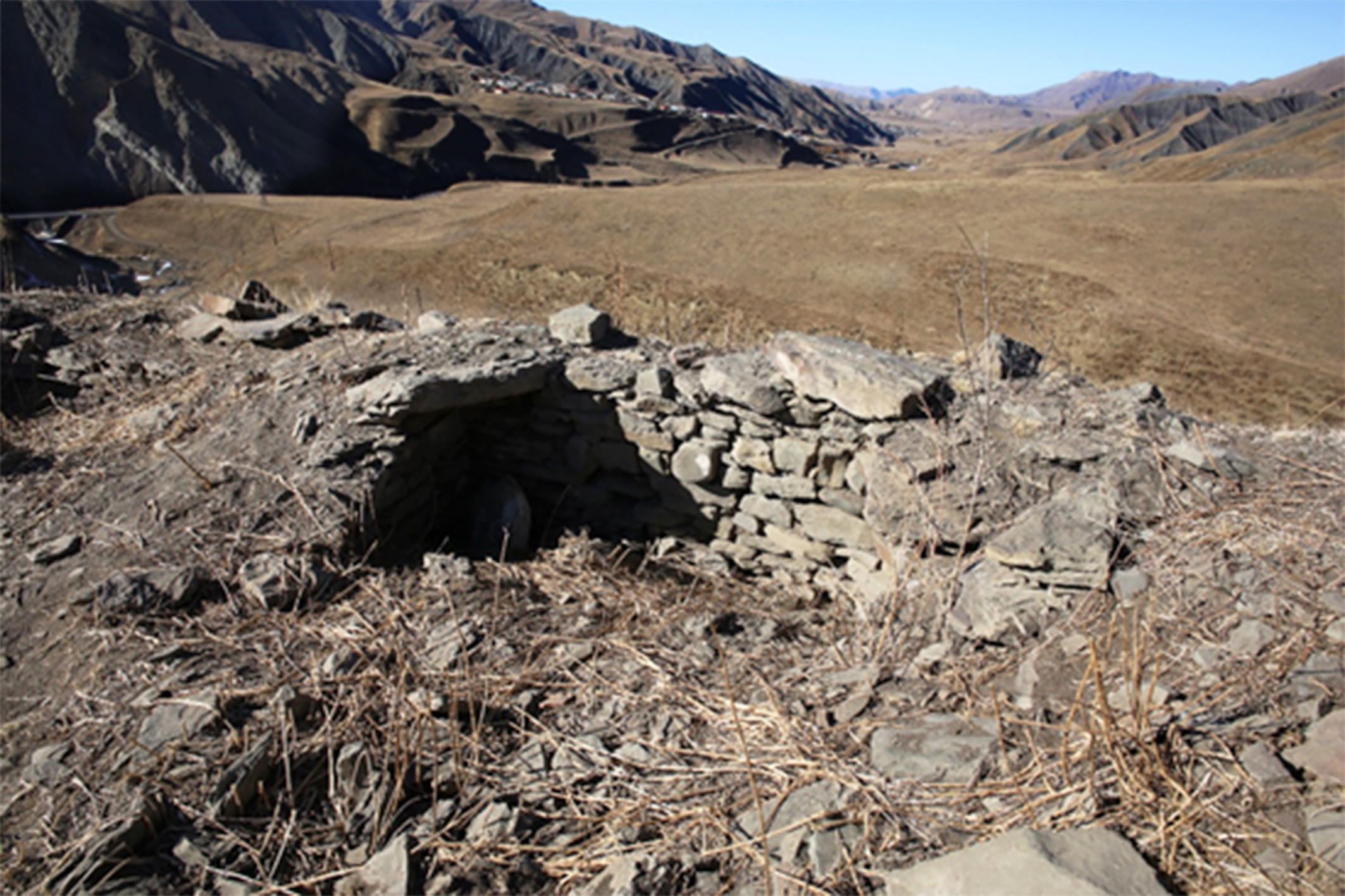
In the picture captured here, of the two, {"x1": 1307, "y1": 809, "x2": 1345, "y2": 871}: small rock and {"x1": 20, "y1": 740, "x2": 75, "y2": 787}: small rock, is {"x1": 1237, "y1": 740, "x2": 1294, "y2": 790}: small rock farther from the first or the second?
{"x1": 20, "y1": 740, "x2": 75, "y2": 787}: small rock

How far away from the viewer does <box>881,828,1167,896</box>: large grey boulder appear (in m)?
1.71

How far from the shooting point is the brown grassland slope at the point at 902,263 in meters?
11.2

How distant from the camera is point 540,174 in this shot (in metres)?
36.0

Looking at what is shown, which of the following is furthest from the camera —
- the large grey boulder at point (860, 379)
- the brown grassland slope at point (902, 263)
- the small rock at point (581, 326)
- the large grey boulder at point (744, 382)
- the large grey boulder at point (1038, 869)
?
the brown grassland slope at point (902, 263)

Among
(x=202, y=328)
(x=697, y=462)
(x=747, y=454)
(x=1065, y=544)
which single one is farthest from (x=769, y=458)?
(x=202, y=328)

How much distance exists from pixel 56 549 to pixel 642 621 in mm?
2691

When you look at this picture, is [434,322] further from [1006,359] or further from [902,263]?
[902,263]

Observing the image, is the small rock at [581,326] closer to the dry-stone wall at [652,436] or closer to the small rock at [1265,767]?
the dry-stone wall at [652,436]

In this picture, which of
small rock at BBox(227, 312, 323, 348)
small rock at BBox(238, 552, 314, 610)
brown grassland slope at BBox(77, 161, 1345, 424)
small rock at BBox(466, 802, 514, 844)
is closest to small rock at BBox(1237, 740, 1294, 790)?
small rock at BBox(466, 802, 514, 844)

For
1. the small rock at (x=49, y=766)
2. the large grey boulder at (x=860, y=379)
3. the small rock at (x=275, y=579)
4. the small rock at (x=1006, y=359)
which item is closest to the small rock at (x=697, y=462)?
the large grey boulder at (x=860, y=379)

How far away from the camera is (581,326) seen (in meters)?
5.00

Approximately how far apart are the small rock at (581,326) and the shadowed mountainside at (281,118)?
30.7 meters

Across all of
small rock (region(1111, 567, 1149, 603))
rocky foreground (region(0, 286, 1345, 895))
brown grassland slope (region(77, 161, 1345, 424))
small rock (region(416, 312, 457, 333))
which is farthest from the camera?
brown grassland slope (region(77, 161, 1345, 424))

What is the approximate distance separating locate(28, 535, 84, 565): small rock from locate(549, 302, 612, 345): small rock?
2797mm
